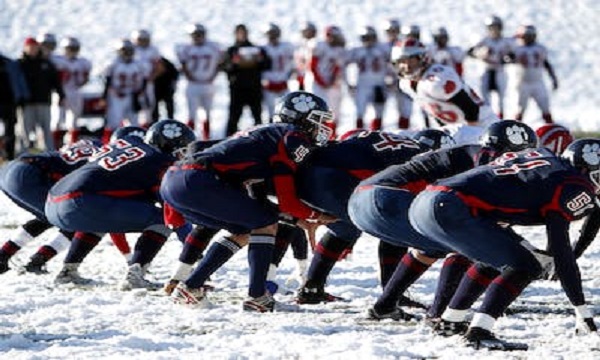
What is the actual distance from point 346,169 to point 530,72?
9808 millimetres

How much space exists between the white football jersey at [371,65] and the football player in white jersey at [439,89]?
6276 mm

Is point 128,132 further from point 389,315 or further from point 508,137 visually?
point 508,137

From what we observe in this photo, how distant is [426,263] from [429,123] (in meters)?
10.2

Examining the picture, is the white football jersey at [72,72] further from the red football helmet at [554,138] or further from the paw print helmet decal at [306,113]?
the paw print helmet decal at [306,113]

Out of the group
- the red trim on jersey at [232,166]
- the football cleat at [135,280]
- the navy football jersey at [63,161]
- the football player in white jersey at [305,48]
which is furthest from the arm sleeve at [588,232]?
the football player in white jersey at [305,48]

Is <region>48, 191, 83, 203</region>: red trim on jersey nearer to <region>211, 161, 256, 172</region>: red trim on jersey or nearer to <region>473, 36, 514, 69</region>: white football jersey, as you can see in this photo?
<region>211, 161, 256, 172</region>: red trim on jersey

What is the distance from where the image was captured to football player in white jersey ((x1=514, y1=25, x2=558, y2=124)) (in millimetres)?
16453

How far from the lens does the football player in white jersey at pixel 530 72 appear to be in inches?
648

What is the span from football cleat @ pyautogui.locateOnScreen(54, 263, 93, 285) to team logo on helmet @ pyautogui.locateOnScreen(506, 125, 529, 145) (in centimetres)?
285

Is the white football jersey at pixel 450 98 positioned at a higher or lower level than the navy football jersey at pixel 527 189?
lower

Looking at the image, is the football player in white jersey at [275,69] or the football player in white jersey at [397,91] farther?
the football player in white jersey at [275,69]

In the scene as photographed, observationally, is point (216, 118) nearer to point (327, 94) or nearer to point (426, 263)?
point (327, 94)

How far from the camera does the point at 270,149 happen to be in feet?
22.7

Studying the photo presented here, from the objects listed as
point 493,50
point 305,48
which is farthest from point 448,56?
point 305,48
